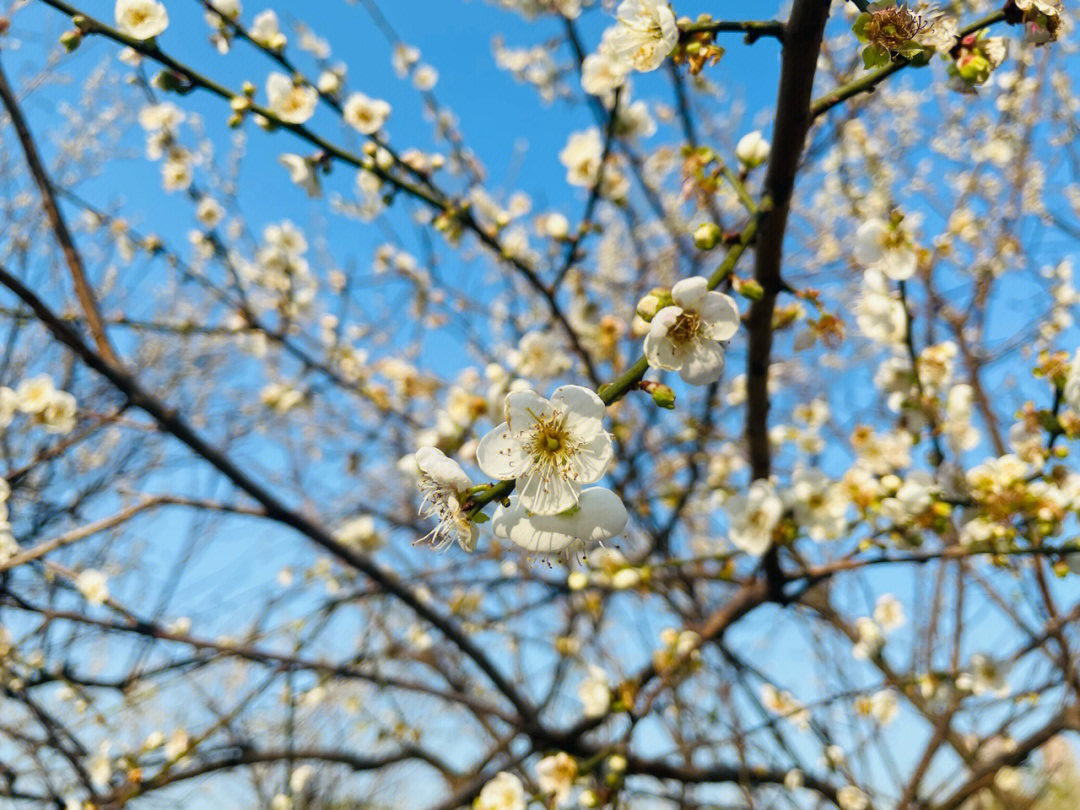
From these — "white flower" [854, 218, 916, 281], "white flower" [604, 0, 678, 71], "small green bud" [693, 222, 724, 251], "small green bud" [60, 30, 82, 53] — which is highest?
"small green bud" [60, 30, 82, 53]

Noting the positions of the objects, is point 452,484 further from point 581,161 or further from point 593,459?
point 581,161

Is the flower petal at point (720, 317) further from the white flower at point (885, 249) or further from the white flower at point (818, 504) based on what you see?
the white flower at point (818, 504)

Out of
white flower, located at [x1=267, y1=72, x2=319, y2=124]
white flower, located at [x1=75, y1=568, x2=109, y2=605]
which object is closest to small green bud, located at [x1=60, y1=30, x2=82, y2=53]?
white flower, located at [x1=267, y1=72, x2=319, y2=124]

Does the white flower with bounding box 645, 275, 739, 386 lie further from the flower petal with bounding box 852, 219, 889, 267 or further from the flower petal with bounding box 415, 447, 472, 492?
the flower petal with bounding box 852, 219, 889, 267

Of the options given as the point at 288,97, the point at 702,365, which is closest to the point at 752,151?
the point at 702,365

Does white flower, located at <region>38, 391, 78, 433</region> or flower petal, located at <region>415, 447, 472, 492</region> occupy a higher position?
white flower, located at <region>38, 391, 78, 433</region>

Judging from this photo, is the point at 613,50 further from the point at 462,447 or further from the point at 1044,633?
the point at 1044,633

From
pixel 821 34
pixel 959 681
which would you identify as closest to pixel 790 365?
pixel 959 681

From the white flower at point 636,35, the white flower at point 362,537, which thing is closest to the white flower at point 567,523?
the white flower at point 636,35
